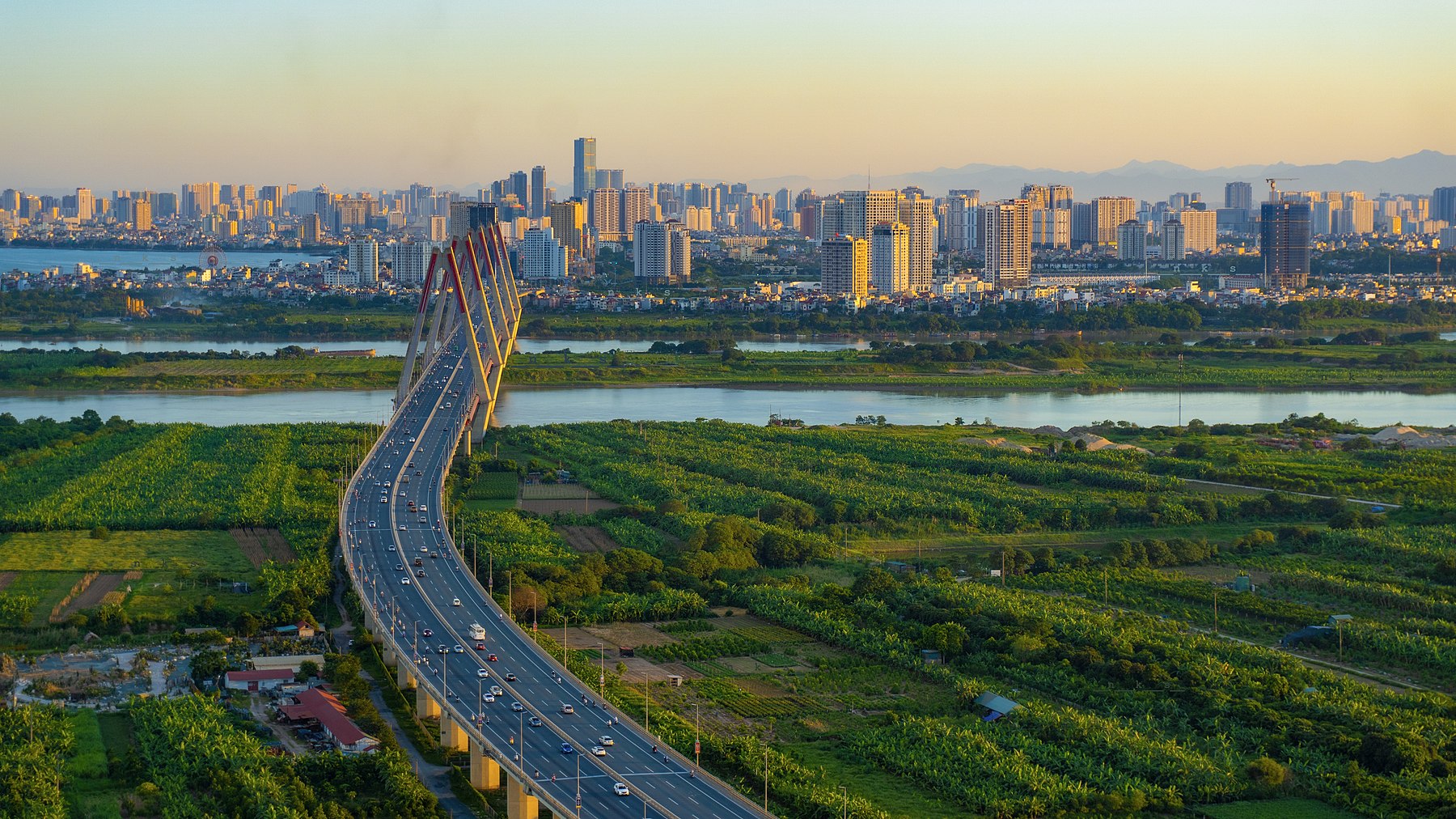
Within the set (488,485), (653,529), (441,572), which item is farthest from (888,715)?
(488,485)

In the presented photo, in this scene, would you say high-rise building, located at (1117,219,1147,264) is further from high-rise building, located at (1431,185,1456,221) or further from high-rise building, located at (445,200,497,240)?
high-rise building, located at (1431,185,1456,221)

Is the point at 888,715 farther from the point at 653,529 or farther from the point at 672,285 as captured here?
the point at 672,285

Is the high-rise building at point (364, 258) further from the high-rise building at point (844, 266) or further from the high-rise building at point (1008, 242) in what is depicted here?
the high-rise building at point (1008, 242)

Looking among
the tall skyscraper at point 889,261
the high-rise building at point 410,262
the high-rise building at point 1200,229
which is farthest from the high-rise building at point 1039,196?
the high-rise building at point 410,262

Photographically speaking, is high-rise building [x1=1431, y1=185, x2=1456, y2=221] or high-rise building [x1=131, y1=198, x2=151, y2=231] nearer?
high-rise building [x1=1431, y1=185, x2=1456, y2=221]

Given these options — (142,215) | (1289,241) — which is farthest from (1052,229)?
(142,215)

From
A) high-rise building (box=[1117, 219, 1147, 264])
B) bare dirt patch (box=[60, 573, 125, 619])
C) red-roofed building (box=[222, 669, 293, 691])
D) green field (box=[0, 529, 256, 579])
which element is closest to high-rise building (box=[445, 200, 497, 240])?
green field (box=[0, 529, 256, 579])

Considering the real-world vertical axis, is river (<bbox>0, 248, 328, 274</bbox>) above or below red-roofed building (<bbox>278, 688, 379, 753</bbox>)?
above
